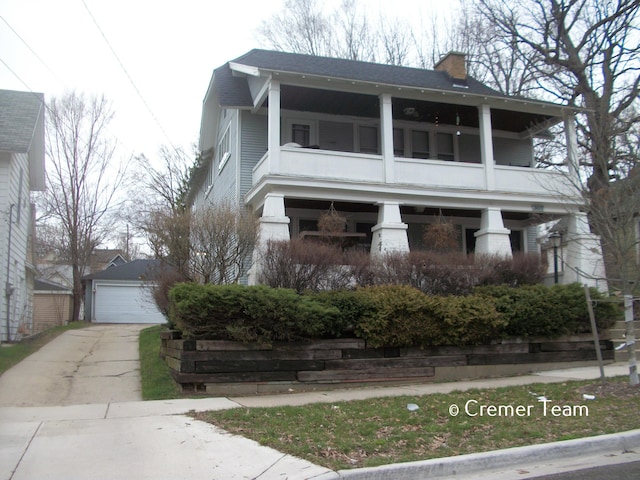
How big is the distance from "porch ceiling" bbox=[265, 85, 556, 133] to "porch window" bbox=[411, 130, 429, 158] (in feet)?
1.55

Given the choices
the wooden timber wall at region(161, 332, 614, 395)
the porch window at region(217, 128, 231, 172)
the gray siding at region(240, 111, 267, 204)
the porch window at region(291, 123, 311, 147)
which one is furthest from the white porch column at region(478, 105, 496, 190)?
the porch window at region(217, 128, 231, 172)

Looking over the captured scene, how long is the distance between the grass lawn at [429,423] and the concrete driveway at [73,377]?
Answer: 8.43ft

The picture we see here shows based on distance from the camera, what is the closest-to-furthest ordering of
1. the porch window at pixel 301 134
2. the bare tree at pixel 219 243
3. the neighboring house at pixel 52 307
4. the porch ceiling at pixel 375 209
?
the bare tree at pixel 219 243
the porch ceiling at pixel 375 209
the porch window at pixel 301 134
the neighboring house at pixel 52 307

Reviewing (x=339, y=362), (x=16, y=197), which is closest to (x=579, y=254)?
(x=339, y=362)

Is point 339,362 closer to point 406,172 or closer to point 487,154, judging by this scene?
point 406,172

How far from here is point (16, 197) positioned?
56.1 ft

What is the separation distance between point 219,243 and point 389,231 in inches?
200

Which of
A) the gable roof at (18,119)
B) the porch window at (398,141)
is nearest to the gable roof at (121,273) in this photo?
the gable roof at (18,119)

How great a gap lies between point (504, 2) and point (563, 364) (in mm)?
20916

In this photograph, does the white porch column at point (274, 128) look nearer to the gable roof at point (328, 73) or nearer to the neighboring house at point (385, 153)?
the neighboring house at point (385, 153)

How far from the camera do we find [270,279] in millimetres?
11094

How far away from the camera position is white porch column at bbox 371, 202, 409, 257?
1461 centimetres

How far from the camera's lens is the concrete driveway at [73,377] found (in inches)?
323

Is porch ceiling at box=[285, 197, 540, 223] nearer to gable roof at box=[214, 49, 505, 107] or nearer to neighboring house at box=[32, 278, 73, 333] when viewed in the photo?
gable roof at box=[214, 49, 505, 107]
